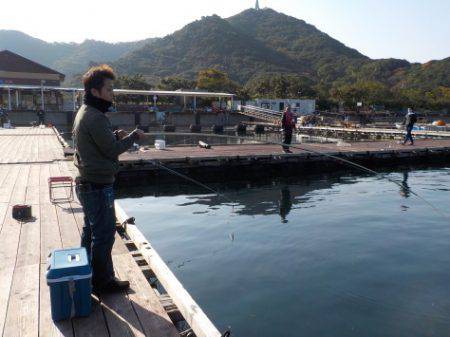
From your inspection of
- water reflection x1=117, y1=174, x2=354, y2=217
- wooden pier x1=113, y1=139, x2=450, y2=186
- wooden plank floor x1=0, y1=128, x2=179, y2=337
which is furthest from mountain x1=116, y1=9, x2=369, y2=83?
wooden plank floor x1=0, y1=128, x2=179, y2=337

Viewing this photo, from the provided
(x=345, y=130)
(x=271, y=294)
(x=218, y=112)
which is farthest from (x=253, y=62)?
(x=271, y=294)

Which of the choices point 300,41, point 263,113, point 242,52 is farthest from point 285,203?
point 300,41

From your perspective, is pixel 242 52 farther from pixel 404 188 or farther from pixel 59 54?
pixel 404 188

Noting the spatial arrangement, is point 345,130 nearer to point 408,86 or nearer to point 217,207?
point 217,207

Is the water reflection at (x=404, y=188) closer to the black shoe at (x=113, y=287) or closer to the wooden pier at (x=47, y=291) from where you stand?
the wooden pier at (x=47, y=291)

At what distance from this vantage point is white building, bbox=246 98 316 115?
58787mm

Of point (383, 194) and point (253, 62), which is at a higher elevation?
point (253, 62)

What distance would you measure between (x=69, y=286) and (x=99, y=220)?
0.58 metres

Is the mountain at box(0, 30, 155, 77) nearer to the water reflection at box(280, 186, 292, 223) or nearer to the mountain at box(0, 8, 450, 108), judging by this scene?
the mountain at box(0, 8, 450, 108)

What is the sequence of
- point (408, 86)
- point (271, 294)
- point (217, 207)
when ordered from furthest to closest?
point (408, 86) < point (217, 207) < point (271, 294)

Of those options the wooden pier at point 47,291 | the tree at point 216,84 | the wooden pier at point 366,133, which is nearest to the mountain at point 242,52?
the tree at point 216,84

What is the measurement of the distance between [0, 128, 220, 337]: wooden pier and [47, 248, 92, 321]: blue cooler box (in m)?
0.09

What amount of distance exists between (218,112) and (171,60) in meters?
97.1

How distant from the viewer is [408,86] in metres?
106
